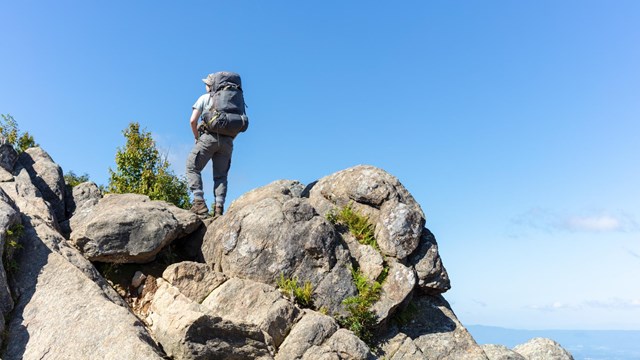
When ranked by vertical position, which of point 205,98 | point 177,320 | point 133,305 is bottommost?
point 177,320

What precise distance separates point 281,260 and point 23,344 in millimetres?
7127

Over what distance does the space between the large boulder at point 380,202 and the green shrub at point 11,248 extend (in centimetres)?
966

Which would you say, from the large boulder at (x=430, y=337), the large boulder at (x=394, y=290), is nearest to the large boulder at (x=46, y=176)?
the large boulder at (x=394, y=290)

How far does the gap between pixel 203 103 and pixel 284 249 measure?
21.6 feet

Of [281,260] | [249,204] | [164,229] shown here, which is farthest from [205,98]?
[281,260]

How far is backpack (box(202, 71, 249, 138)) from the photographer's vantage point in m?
19.5

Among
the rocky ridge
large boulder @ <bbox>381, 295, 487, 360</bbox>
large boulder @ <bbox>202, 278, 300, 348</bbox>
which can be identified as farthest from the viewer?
large boulder @ <bbox>381, 295, 487, 360</bbox>

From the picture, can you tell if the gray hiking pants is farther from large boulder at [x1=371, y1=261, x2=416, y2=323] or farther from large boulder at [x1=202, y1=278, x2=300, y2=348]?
large boulder at [x1=371, y1=261, x2=416, y2=323]

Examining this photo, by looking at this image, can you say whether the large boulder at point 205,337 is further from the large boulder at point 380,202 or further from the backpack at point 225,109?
the backpack at point 225,109

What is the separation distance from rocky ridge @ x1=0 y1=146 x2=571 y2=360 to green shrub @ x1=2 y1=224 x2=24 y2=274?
4 cm

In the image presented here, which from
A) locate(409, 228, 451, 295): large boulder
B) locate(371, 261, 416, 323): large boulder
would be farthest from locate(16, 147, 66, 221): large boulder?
locate(409, 228, 451, 295): large boulder

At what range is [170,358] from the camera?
12.4 meters

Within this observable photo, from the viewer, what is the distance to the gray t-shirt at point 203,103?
19891mm

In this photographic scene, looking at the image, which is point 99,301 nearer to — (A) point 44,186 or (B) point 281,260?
(B) point 281,260
